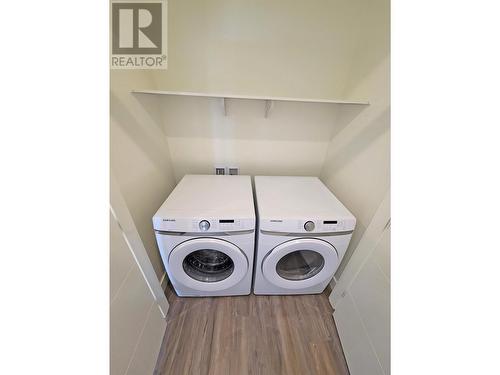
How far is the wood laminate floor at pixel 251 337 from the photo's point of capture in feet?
3.97

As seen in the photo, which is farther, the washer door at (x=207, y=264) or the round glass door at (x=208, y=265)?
the round glass door at (x=208, y=265)

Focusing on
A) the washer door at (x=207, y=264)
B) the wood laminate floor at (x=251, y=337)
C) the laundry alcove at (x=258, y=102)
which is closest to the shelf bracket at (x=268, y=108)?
the laundry alcove at (x=258, y=102)

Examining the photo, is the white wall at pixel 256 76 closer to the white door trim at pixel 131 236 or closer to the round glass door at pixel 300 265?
the round glass door at pixel 300 265

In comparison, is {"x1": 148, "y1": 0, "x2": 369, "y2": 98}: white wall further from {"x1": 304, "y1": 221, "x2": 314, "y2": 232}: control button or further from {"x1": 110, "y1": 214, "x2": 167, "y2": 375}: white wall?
{"x1": 110, "y1": 214, "x2": 167, "y2": 375}: white wall

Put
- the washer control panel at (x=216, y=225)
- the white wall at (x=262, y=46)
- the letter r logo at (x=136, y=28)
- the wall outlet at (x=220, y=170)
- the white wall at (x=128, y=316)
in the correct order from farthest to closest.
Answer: the wall outlet at (x=220, y=170)
the white wall at (x=262, y=46)
the washer control panel at (x=216, y=225)
the letter r logo at (x=136, y=28)
the white wall at (x=128, y=316)

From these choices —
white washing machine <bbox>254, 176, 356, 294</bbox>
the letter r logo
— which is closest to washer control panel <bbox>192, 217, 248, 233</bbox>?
white washing machine <bbox>254, 176, 356, 294</bbox>

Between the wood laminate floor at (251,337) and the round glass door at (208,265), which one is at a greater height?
the round glass door at (208,265)

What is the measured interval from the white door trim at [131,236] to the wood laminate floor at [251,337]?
238mm

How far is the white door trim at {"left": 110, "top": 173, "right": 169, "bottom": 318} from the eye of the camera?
0.81 meters
